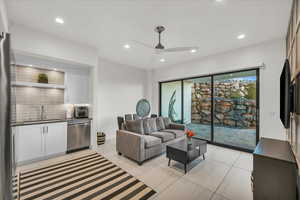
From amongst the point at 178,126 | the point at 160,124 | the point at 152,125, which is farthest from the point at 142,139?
the point at 178,126

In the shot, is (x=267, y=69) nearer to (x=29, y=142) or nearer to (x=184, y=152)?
(x=184, y=152)

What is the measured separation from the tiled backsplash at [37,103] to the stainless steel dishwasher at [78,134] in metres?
0.51

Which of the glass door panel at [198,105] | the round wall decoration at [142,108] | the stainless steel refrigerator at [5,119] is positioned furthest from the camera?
the round wall decoration at [142,108]

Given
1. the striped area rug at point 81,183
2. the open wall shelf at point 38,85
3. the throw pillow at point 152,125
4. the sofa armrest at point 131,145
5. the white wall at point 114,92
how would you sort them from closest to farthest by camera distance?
the striped area rug at point 81,183 < the sofa armrest at point 131,145 < the open wall shelf at point 38,85 < the throw pillow at point 152,125 < the white wall at point 114,92

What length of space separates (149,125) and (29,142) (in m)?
2.87

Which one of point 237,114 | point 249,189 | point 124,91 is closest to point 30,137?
point 124,91

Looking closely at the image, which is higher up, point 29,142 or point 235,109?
point 235,109

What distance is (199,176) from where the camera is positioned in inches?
94.7

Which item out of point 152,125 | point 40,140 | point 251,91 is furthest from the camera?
point 152,125

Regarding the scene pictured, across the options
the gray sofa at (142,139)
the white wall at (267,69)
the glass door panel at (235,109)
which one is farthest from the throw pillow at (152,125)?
the white wall at (267,69)

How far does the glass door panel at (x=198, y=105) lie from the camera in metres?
4.45

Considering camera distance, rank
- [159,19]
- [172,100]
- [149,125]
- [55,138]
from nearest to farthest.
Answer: [159,19] < [55,138] < [149,125] < [172,100]

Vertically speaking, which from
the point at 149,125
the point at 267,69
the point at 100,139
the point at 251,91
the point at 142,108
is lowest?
the point at 100,139

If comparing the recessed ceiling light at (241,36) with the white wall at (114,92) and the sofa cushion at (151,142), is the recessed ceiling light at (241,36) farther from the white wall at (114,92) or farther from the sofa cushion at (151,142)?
the white wall at (114,92)
